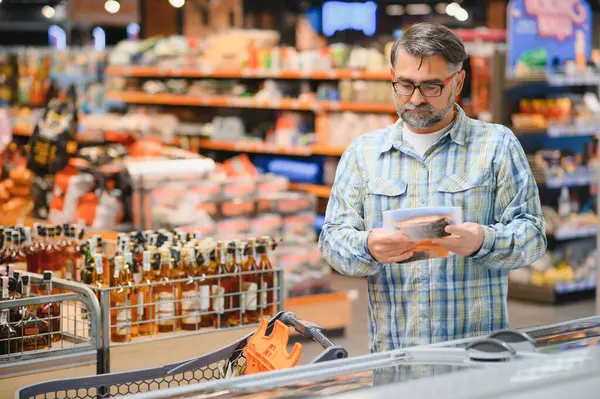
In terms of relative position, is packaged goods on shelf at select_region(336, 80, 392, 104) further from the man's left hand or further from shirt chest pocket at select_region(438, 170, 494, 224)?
the man's left hand

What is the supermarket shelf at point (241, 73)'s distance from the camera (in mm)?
8852

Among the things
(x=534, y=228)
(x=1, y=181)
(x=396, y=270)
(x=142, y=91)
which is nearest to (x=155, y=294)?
(x=396, y=270)

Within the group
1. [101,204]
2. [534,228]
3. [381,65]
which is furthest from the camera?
[381,65]

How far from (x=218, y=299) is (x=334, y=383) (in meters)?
1.99

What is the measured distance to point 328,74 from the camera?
903 centimetres

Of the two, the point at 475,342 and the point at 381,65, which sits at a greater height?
the point at 381,65

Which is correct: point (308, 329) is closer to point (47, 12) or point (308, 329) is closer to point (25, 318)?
point (25, 318)

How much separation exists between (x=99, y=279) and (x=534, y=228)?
6.10ft

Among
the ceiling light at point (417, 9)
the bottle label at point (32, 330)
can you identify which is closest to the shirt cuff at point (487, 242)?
the bottle label at point (32, 330)

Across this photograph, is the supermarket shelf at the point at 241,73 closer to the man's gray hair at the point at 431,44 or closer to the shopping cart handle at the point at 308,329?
the man's gray hair at the point at 431,44

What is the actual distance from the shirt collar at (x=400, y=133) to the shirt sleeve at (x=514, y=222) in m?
0.13

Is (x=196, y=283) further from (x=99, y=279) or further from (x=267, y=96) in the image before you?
(x=267, y=96)

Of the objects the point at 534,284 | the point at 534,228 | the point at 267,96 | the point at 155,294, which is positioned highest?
the point at 267,96

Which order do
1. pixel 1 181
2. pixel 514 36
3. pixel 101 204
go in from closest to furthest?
pixel 101 204
pixel 1 181
pixel 514 36
